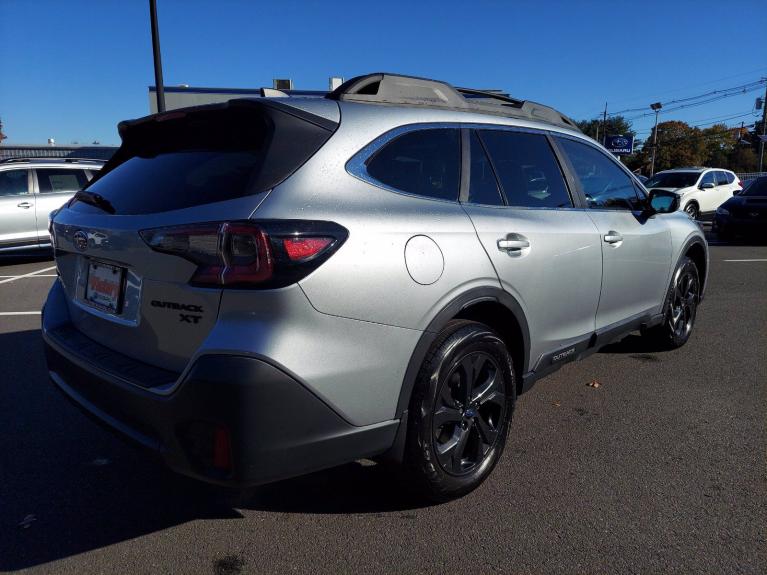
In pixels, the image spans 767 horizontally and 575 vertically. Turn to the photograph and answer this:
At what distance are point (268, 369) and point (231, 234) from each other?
0.48 metres

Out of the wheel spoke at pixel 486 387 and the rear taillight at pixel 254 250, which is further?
the wheel spoke at pixel 486 387

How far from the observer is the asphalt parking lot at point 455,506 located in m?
2.38

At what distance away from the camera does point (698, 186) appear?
57.9 feet

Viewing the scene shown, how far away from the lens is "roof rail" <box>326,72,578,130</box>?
8.94 ft

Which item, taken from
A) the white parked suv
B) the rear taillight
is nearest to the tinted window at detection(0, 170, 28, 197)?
the rear taillight

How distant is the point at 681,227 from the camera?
4.82 m

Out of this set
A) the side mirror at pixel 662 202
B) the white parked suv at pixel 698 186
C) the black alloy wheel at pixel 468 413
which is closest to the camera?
the black alloy wheel at pixel 468 413

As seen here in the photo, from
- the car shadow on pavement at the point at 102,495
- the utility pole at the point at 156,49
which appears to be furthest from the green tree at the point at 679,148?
the car shadow on pavement at the point at 102,495

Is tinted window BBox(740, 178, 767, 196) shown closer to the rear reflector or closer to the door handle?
the door handle

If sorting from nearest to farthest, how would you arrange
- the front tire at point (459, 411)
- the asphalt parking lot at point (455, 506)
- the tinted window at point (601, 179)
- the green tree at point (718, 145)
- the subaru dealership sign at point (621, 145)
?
the asphalt parking lot at point (455, 506) < the front tire at point (459, 411) < the tinted window at point (601, 179) < the subaru dealership sign at point (621, 145) < the green tree at point (718, 145)

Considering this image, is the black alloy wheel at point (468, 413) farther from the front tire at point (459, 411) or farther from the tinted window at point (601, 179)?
the tinted window at point (601, 179)

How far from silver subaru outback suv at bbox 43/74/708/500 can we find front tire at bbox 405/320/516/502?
0.01 m

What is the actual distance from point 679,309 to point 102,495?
179 inches

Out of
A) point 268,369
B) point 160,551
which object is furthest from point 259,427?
point 160,551
